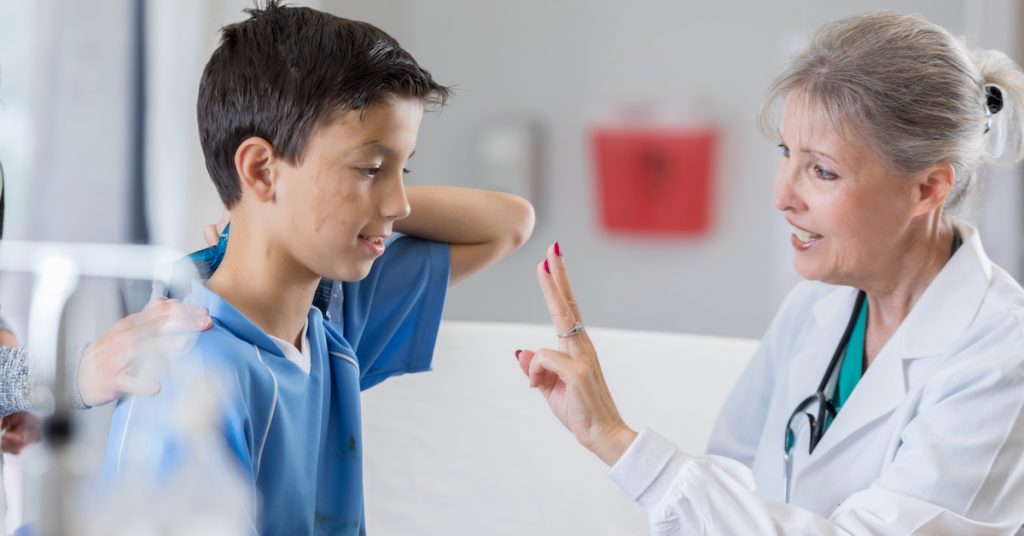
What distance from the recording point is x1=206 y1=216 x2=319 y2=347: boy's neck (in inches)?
31.5

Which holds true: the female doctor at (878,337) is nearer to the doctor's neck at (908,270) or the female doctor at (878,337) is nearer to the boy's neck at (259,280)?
the doctor's neck at (908,270)

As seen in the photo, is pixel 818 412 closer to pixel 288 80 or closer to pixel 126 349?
pixel 288 80

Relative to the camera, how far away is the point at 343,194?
2.52ft

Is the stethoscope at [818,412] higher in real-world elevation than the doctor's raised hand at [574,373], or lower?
lower

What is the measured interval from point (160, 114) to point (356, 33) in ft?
1.28

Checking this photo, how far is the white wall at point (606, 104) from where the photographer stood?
2.55 m

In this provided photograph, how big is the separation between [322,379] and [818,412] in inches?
23.7

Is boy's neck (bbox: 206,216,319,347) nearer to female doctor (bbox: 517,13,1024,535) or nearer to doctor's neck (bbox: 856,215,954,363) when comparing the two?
female doctor (bbox: 517,13,1024,535)

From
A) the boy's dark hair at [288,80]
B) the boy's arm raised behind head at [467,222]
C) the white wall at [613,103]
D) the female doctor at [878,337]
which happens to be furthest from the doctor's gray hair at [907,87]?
the white wall at [613,103]

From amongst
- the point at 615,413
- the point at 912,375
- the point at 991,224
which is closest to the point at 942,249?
the point at 912,375

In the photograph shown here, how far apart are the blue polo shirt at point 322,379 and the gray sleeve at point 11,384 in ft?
0.34

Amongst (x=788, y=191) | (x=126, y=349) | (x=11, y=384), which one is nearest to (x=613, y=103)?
(x=788, y=191)

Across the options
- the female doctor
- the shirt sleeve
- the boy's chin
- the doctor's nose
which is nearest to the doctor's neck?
the female doctor

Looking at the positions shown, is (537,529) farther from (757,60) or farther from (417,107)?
(757,60)
